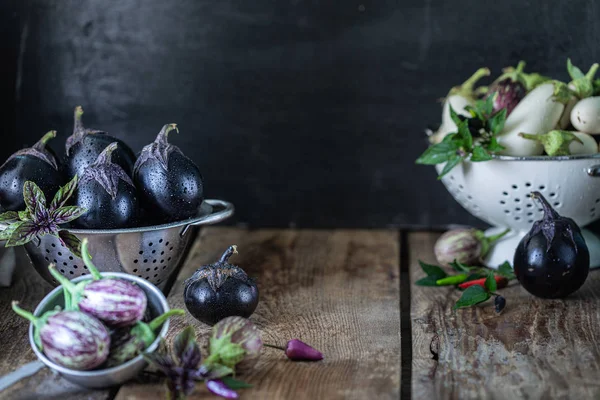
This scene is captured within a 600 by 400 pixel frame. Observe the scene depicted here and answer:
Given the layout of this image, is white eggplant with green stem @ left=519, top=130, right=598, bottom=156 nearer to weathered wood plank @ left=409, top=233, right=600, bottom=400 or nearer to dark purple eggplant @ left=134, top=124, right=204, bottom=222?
weathered wood plank @ left=409, top=233, right=600, bottom=400

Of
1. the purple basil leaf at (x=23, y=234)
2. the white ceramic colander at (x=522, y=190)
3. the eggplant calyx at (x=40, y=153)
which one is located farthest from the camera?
the white ceramic colander at (x=522, y=190)

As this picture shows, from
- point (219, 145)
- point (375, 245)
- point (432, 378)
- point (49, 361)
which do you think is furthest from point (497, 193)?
point (49, 361)

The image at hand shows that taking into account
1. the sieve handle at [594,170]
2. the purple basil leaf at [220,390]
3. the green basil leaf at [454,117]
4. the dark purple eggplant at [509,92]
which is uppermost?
the dark purple eggplant at [509,92]

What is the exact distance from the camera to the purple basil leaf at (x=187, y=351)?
2.86 feet

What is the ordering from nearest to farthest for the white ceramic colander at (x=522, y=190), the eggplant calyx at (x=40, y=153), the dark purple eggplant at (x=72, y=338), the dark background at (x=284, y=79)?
the dark purple eggplant at (x=72, y=338) → the eggplant calyx at (x=40, y=153) → the white ceramic colander at (x=522, y=190) → the dark background at (x=284, y=79)

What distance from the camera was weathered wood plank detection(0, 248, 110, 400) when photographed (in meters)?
0.89

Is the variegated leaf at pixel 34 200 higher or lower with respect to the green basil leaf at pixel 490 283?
higher

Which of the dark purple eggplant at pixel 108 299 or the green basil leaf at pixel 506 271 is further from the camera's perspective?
the green basil leaf at pixel 506 271

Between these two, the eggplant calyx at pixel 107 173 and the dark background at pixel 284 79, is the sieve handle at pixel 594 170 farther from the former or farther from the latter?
the eggplant calyx at pixel 107 173

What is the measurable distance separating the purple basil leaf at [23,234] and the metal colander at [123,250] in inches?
1.9

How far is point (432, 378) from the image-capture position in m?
0.92

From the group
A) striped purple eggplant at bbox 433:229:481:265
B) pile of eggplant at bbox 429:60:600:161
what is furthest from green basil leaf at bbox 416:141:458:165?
striped purple eggplant at bbox 433:229:481:265

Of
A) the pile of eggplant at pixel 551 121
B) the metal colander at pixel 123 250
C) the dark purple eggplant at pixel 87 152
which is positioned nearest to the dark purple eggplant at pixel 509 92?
the pile of eggplant at pixel 551 121

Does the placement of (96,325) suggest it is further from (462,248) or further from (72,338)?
(462,248)
